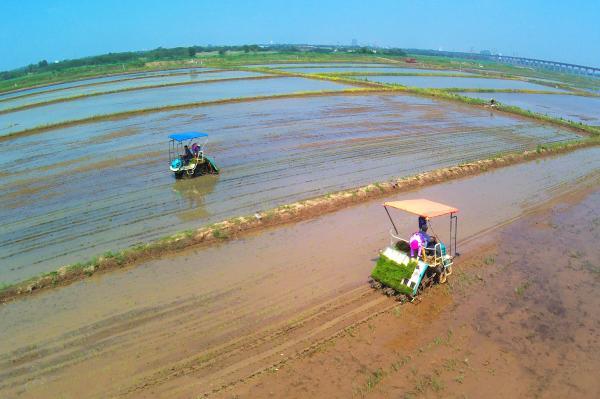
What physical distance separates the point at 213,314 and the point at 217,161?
1228 centimetres

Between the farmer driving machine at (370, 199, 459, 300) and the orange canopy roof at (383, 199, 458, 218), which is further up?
the orange canopy roof at (383, 199, 458, 218)

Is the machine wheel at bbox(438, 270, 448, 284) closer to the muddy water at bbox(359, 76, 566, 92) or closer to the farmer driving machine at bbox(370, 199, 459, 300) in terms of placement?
the farmer driving machine at bbox(370, 199, 459, 300)

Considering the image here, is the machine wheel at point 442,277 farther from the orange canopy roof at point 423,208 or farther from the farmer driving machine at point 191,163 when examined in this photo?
the farmer driving machine at point 191,163

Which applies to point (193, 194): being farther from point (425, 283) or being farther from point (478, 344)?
point (478, 344)

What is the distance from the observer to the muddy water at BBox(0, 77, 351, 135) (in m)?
31.2

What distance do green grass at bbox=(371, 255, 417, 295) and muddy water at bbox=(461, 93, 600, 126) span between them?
3224 centimetres

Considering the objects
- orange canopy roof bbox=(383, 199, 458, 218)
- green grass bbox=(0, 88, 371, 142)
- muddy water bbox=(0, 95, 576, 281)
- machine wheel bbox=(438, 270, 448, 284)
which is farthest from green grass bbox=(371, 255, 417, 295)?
green grass bbox=(0, 88, 371, 142)

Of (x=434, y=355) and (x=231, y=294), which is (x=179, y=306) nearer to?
(x=231, y=294)

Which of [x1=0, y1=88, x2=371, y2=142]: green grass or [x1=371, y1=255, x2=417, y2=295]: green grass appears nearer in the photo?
[x1=371, y1=255, x2=417, y2=295]: green grass

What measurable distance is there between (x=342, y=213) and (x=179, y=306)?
704 centimetres

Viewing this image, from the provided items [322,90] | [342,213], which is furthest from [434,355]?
[322,90]

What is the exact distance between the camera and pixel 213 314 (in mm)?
9391

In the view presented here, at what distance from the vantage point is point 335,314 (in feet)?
31.1

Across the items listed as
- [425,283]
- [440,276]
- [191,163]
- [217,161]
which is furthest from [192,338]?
[217,161]
